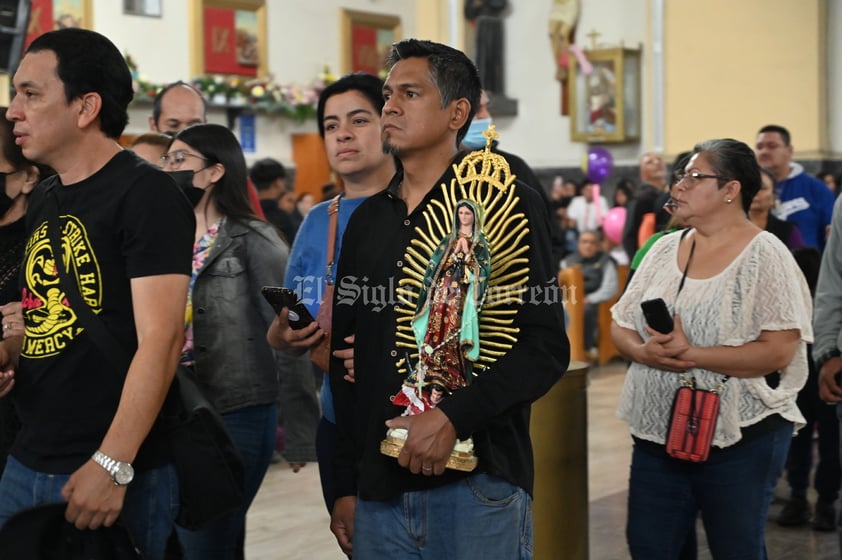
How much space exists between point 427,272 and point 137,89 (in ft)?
46.0

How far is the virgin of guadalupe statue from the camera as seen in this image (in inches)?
99.3

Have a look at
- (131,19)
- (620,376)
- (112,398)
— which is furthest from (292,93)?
(112,398)

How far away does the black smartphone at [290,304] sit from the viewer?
124 inches

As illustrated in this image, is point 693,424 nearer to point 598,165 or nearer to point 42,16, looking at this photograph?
point 598,165

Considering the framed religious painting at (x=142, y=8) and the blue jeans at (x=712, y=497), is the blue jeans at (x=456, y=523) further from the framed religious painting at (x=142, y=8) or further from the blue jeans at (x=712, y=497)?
the framed religious painting at (x=142, y=8)

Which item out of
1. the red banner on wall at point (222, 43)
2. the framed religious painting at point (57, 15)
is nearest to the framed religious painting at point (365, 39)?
the red banner on wall at point (222, 43)

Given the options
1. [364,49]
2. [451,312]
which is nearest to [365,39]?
[364,49]

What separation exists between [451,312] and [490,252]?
16 cm

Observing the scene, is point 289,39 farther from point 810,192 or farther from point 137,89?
point 810,192

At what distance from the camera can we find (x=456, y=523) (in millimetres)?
2566

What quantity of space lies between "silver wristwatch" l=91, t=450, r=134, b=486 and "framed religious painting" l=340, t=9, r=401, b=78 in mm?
17492

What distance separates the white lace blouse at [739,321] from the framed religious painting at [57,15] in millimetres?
13092

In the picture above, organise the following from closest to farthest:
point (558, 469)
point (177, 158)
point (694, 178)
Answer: point (694, 178)
point (177, 158)
point (558, 469)

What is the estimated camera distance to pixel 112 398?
2637 mm
